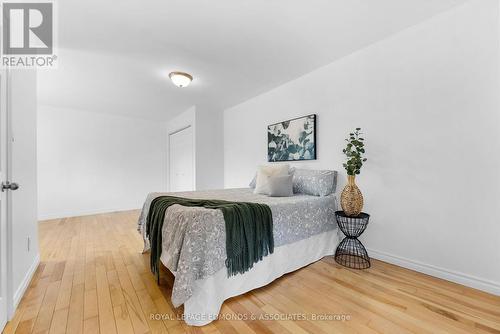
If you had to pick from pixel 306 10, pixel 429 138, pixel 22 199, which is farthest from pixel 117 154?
pixel 429 138

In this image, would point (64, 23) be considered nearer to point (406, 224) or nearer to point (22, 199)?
point (22, 199)

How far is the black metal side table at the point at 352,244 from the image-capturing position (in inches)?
81.8

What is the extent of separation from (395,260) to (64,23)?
12.7 feet

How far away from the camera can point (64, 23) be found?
6.15ft

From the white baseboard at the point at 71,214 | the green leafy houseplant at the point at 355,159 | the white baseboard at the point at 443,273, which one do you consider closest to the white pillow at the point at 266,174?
the green leafy houseplant at the point at 355,159

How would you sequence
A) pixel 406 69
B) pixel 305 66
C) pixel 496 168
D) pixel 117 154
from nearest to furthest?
1. pixel 496 168
2. pixel 406 69
3. pixel 305 66
4. pixel 117 154

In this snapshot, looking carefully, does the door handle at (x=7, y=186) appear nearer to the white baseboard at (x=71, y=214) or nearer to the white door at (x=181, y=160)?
the white door at (x=181, y=160)

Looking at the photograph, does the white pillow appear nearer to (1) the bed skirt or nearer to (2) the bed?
(2) the bed

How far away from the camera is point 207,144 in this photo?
14.7ft

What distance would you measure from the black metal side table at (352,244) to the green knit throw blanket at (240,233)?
0.86 m

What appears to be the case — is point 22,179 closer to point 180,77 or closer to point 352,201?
point 180,77

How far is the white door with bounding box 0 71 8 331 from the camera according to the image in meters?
1.27

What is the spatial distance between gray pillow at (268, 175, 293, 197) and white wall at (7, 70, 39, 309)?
2183 millimetres

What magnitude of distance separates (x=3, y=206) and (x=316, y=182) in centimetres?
264
